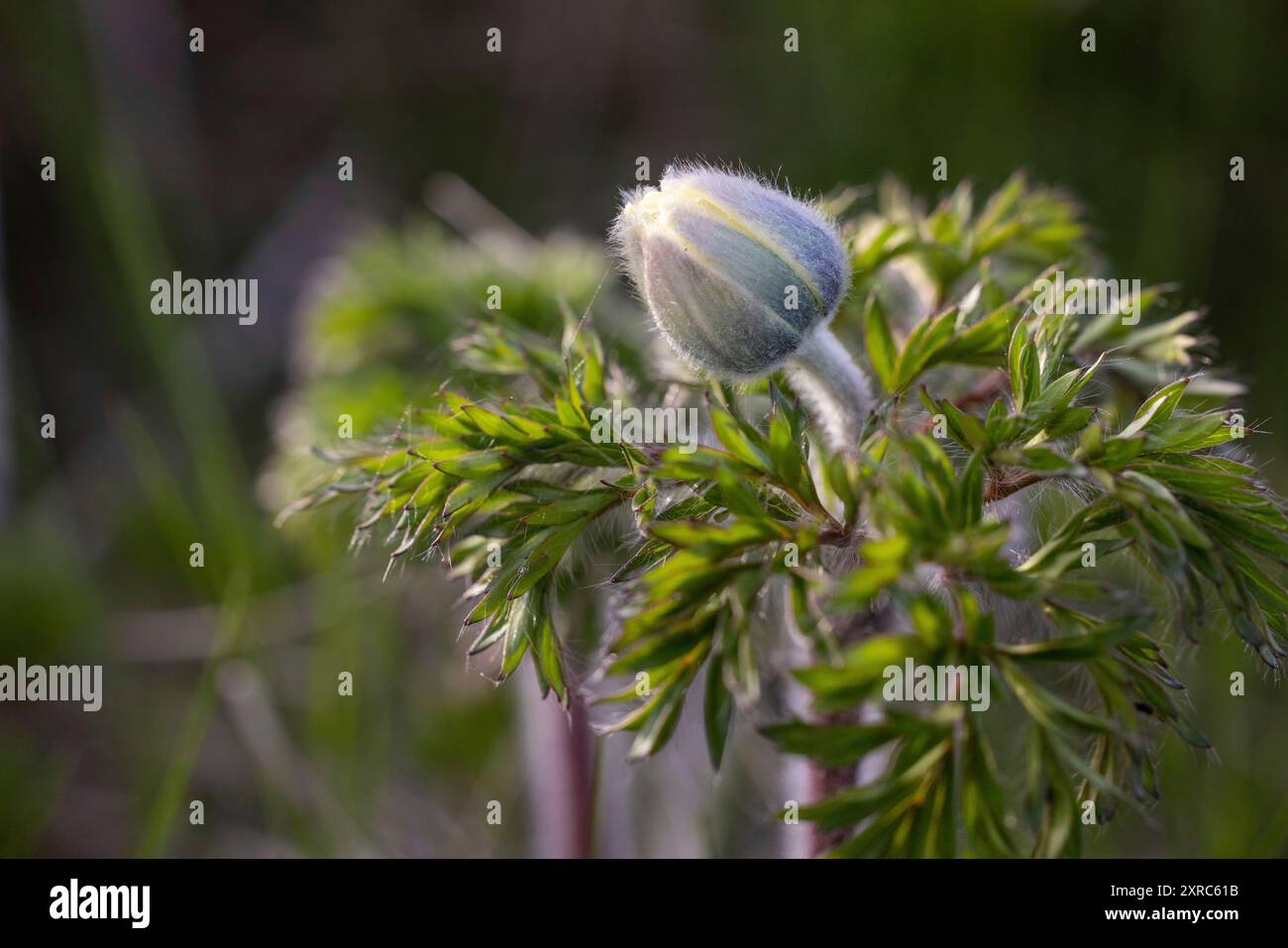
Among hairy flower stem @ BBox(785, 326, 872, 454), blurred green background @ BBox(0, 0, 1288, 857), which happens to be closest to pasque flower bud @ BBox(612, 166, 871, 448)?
hairy flower stem @ BBox(785, 326, 872, 454)

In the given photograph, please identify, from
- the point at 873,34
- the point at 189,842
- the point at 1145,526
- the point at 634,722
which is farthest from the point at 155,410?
the point at 1145,526

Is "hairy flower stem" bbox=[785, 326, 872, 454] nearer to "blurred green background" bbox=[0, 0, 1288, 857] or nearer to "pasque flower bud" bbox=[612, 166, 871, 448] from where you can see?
"pasque flower bud" bbox=[612, 166, 871, 448]

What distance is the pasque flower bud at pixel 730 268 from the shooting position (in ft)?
5.18

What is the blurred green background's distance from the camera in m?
3.16

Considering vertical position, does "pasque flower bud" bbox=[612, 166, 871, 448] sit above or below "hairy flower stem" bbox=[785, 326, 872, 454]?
above

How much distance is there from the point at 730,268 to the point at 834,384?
0.96 feet

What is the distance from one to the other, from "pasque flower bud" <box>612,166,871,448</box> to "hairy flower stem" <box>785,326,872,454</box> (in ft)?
0.07

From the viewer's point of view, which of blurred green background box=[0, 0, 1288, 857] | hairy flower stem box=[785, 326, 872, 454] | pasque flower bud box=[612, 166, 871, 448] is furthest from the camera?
blurred green background box=[0, 0, 1288, 857]

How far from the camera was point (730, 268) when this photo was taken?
158 cm

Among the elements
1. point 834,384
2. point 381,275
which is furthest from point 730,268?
point 381,275

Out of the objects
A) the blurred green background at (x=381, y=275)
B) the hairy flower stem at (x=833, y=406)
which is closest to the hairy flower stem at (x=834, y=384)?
the hairy flower stem at (x=833, y=406)

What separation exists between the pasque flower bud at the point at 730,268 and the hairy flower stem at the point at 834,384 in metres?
0.02

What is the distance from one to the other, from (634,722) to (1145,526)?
2.28 ft
